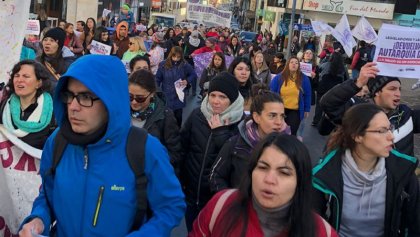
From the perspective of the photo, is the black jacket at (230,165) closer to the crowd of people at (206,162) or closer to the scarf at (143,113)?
the crowd of people at (206,162)

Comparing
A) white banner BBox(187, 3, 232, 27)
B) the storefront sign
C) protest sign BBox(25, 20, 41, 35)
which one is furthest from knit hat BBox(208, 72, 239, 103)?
the storefront sign

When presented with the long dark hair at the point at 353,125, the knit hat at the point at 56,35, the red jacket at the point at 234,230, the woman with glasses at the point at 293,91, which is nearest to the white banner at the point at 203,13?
the woman with glasses at the point at 293,91

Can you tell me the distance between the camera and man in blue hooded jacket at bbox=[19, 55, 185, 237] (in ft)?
7.85

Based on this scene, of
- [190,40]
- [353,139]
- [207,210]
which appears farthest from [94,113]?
[190,40]

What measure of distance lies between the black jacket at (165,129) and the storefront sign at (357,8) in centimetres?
3953

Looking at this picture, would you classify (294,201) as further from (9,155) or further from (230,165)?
(9,155)

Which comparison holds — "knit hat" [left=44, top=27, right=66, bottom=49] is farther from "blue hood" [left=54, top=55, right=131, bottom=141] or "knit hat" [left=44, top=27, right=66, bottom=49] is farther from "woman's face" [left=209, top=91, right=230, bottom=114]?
"blue hood" [left=54, top=55, right=131, bottom=141]

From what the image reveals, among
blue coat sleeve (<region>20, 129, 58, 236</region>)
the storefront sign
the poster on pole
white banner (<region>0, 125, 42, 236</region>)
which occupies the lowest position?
white banner (<region>0, 125, 42, 236</region>)

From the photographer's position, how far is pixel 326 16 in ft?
142

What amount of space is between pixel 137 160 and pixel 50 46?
14.5ft

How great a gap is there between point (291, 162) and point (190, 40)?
14.8 meters

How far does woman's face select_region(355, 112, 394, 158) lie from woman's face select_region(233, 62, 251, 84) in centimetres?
371

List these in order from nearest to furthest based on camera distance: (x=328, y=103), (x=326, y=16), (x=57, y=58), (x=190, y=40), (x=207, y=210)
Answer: (x=207, y=210) < (x=328, y=103) < (x=57, y=58) < (x=190, y=40) < (x=326, y=16)

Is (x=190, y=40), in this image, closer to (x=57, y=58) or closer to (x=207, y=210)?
(x=57, y=58)
